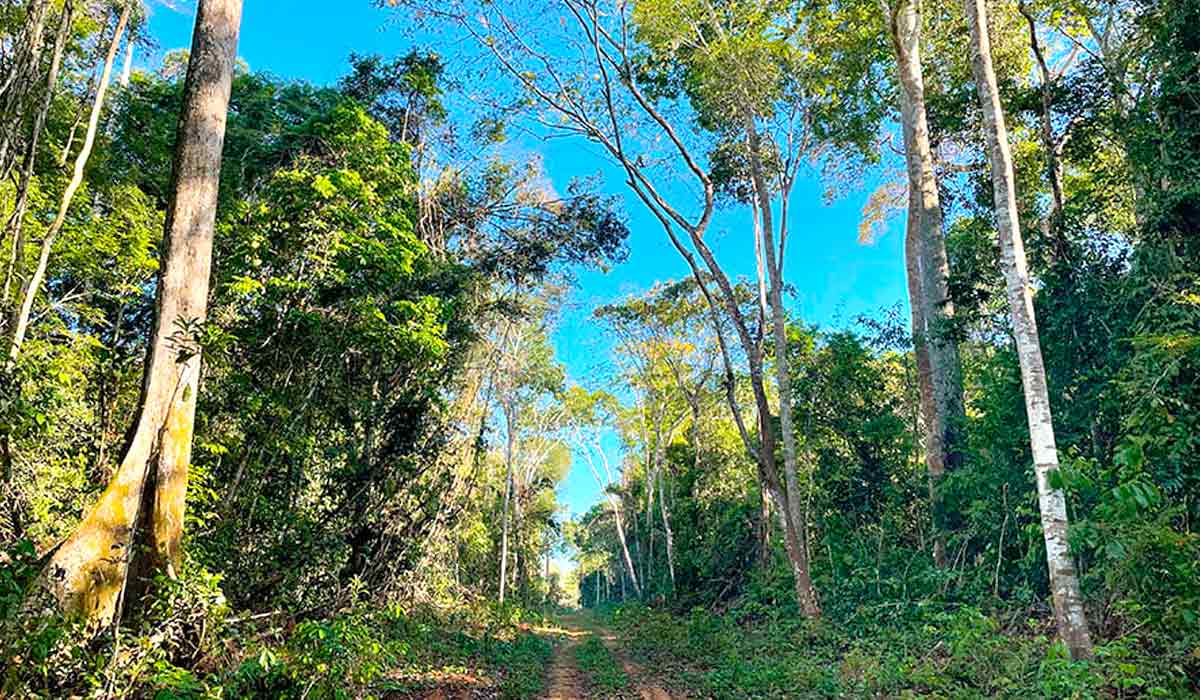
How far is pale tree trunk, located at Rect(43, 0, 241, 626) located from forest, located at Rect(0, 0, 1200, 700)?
0.03m

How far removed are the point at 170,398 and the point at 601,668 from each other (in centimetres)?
970

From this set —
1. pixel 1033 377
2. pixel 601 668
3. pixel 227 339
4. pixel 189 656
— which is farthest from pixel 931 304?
pixel 189 656

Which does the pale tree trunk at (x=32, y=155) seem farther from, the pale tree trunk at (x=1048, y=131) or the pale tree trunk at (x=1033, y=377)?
the pale tree trunk at (x=1048, y=131)

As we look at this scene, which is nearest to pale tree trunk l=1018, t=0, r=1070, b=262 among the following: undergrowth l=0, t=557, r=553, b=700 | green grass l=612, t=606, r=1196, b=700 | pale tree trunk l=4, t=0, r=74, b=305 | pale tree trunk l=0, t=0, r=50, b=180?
green grass l=612, t=606, r=1196, b=700

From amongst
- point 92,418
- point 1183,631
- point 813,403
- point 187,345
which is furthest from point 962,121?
point 92,418

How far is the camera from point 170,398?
15.6ft

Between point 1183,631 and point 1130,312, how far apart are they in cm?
433

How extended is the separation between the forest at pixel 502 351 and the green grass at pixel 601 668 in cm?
36

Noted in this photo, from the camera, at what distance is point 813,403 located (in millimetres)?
16062

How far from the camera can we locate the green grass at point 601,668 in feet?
33.6

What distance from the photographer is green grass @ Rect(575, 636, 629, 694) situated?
10245 mm

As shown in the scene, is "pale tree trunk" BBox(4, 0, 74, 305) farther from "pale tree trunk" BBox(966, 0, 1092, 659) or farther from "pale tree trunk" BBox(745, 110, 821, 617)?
"pale tree trunk" BBox(745, 110, 821, 617)

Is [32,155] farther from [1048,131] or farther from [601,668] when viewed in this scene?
[1048,131]

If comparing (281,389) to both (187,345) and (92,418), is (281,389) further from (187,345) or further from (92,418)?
(187,345)
